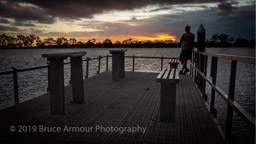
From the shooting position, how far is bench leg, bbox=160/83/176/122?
3.72m

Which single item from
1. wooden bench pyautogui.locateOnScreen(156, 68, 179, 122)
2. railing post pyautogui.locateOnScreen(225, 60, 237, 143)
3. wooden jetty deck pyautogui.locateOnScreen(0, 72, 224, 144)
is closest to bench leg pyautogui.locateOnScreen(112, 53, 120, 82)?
wooden jetty deck pyautogui.locateOnScreen(0, 72, 224, 144)

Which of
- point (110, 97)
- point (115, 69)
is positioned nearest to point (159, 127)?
point (110, 97)

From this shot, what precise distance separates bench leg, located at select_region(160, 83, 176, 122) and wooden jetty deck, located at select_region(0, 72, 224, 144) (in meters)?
0.14

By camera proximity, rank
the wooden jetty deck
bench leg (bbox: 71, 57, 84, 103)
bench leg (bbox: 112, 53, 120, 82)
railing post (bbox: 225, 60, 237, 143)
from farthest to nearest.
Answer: bench leg (bbox: 112, 53, 120, 82)
bench leg (bbox: 71, 57, 84, 103)
the wooden jetty deck
railing post (bbox: 225, 60, 237, 143)

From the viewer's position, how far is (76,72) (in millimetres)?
4777

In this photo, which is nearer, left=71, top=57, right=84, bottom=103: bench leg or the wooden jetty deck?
the wooden jetty deck

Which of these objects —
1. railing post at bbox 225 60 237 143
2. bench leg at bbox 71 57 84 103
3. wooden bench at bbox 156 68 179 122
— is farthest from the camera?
bench leg at bbox 71 57 84 103

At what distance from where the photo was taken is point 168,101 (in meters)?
3.75

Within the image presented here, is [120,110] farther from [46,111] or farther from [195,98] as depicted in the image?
[195,98]

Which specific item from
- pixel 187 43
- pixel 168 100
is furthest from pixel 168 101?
pixel 187 43

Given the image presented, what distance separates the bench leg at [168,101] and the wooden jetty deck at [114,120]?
14cm

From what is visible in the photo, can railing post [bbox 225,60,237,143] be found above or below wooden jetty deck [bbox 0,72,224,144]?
above

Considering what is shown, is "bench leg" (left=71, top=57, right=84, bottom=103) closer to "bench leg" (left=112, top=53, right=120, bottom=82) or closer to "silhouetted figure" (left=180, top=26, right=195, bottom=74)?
"bench leg" (left=112, top=53, right=120, bottom=82)

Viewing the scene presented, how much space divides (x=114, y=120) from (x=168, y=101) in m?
1.10
